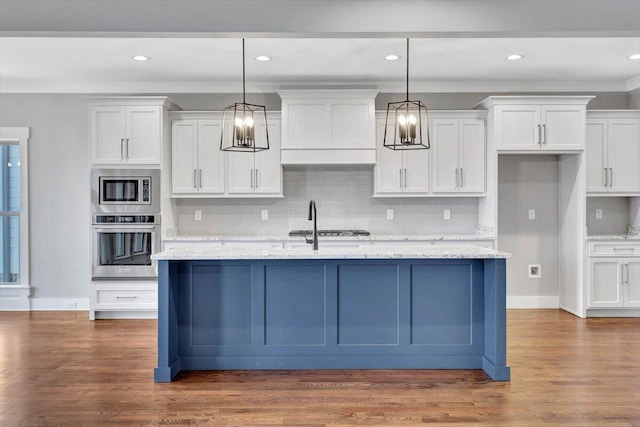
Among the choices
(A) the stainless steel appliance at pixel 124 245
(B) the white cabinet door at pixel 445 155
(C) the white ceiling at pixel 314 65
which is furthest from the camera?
(B) the white cabinet door at pixel 445 155

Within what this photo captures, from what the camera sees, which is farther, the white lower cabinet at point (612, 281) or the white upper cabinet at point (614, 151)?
the white upper cabinet at point (614, 151)

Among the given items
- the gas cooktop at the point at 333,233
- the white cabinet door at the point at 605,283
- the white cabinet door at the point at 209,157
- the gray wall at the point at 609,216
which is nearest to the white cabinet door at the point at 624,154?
the gray wall at the point at 609,216

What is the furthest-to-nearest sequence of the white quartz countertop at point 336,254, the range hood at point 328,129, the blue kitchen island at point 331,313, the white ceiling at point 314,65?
1. the range hood at point 328,129
2. the white ceiling at point 314,65
3. the blue kitchen island at point 331,313
4. the white quartz countertop at point 336,254

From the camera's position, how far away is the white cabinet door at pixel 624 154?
529cm

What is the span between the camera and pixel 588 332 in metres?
4.59

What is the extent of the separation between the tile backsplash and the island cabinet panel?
2.19 meters

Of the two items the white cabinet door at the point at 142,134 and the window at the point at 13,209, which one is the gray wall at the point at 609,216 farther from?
the window at the point at 13,209

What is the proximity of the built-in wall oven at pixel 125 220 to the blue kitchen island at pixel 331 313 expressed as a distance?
1.84m

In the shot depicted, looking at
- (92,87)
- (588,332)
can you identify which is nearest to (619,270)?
(588,332)

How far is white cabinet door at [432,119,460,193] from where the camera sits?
536cm

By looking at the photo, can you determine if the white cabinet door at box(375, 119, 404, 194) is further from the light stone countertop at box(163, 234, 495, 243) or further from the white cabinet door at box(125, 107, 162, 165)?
the white cabinet door at box(125, 107, 162, 165)

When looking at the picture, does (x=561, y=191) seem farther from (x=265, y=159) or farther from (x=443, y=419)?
(x=443, y=419)

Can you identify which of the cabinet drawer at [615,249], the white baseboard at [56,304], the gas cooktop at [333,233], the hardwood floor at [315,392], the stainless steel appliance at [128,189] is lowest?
the hardwood floor at [315,392]

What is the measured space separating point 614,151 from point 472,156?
5.11ft
